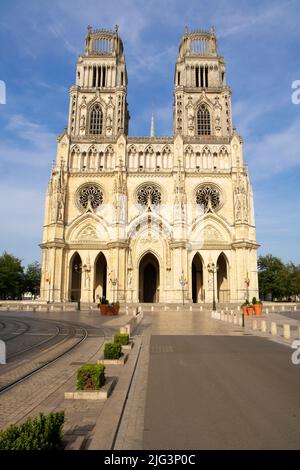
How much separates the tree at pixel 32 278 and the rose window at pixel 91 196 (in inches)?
1284

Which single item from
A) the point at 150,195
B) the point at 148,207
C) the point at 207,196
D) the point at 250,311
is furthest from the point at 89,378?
the point at 207,196

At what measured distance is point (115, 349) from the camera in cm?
954

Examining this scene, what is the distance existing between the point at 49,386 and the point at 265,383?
4.59 m

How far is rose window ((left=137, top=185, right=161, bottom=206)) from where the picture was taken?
164ft

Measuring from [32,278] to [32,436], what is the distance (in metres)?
77.9

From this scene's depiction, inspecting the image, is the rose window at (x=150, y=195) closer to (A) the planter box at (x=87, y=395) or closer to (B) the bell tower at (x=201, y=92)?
(B) the bell tower at (x=201, y=92)

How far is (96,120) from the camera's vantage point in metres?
54.8

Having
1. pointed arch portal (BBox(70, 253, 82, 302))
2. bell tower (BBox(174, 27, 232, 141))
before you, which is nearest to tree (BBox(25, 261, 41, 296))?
pointed arch portal (BBox(70, 253, 82, 302))

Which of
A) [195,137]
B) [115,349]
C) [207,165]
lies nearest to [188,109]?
[195,137]

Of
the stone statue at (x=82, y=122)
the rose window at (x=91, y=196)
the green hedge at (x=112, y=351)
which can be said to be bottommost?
the green hedge at (x=112, y=351)

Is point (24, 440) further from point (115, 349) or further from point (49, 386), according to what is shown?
point (115, 349)

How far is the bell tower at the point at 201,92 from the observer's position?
53875 millimetres

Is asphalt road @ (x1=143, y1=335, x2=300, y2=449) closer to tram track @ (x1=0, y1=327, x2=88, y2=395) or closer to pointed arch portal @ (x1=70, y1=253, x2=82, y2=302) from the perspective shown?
tram track @ (x1=0, y1=327, x2=88, y2=395)

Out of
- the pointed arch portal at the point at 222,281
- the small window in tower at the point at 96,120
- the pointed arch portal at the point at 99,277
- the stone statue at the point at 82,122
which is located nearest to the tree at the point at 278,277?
the pointed arch portal at the point at 222,281
